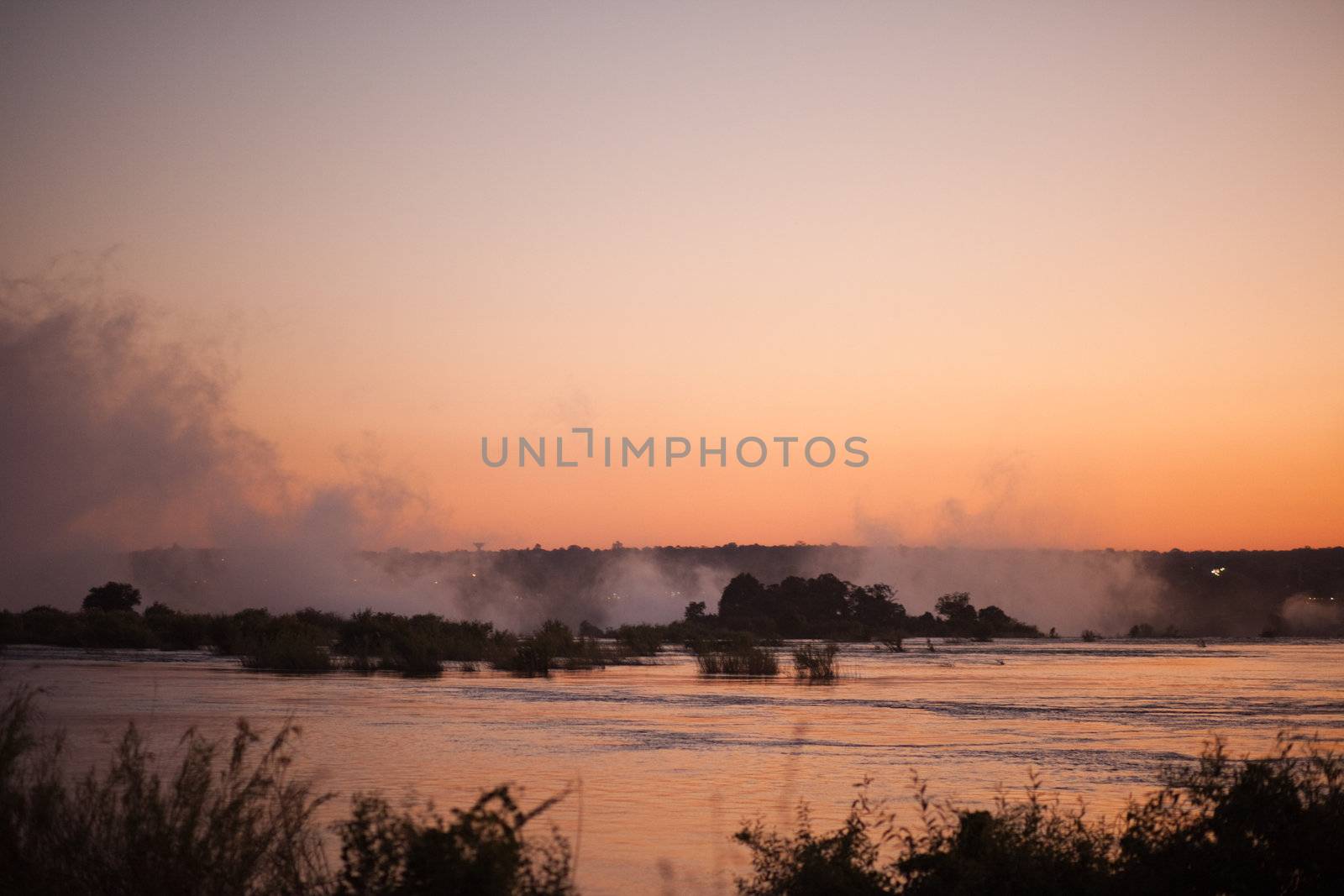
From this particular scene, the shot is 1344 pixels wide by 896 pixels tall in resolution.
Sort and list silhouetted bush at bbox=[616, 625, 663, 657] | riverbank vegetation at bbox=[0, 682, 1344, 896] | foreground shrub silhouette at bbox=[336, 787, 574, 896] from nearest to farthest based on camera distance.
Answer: foreground shrub silhouette at bbox=[336, 787, 574, 896]
riverbank vegetation at bbox=[0, 682, 1344, 896]
silhouetted bush at bbox=[616, 625, 663, 657]

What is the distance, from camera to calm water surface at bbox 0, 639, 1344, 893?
48.9ft

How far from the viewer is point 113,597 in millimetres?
81750

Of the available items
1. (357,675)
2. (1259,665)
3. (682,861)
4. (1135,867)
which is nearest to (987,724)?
(682,861)

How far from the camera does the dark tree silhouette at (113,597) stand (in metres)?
80.8

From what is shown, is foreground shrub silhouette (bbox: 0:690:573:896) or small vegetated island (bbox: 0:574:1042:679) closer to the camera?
foreground shrub silhouette (bbox: 0:690:573:896)

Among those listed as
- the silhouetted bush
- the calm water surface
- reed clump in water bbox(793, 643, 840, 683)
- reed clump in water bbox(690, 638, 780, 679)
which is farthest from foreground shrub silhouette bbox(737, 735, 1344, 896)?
the silhouetted bush

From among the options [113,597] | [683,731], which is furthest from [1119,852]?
[113,597]

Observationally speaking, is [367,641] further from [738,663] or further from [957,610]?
[957,610]

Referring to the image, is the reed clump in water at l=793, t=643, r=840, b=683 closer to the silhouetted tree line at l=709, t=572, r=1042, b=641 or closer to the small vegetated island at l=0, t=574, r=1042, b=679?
the small vegetated island at l=0, t=574, r=1042, b=679

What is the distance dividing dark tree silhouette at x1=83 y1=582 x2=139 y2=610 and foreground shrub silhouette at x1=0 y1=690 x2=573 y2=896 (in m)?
77.7

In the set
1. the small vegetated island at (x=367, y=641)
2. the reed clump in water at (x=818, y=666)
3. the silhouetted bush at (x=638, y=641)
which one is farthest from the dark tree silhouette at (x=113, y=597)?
the reed clump in water at (x=818, y=666)

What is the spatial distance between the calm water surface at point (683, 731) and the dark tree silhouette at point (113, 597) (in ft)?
126

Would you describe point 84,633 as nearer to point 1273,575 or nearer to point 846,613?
point 846,613

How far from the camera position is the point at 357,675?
41.9m
